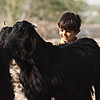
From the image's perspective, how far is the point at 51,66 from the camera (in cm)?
365

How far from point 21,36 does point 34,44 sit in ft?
0.61

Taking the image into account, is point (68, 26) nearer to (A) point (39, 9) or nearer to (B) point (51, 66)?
(B) point (51, 66)

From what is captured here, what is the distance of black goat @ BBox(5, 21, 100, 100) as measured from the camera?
132 inches

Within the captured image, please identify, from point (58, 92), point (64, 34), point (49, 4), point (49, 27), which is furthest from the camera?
point (49, 4)

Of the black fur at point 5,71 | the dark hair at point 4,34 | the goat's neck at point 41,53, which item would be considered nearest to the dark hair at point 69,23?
the goat's neck at point 41,53

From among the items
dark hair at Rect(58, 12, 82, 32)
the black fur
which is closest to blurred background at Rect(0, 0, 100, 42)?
dark hair at Rect(58, 12, 82, 32)

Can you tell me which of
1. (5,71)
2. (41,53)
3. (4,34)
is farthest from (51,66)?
(4,34)

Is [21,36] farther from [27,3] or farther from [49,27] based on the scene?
[27,3]

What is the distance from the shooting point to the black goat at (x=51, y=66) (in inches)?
132

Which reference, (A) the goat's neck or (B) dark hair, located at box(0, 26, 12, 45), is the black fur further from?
(A) the goat's neck

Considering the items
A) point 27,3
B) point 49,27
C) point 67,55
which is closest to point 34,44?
point 67,55

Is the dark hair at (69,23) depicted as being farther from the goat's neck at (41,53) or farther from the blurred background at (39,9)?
the blurred background at (39,9)

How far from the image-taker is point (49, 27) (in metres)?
20.4

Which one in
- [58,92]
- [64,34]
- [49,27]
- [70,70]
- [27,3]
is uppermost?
[27,3]
